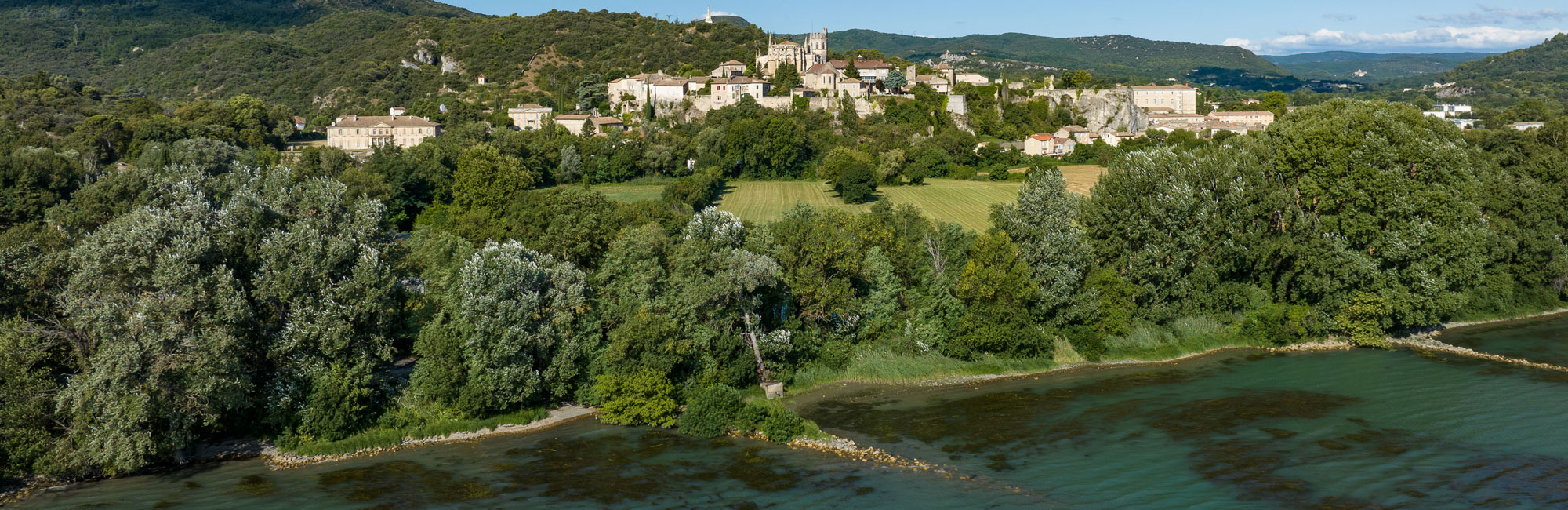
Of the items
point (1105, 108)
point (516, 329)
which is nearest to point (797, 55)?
point (1105, 108)

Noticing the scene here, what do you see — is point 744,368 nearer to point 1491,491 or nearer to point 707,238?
point 707,238

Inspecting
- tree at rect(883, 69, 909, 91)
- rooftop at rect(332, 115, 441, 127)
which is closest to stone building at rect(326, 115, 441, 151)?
rooftop at rect(332, 115, 441, 127)

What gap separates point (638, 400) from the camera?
22.5m

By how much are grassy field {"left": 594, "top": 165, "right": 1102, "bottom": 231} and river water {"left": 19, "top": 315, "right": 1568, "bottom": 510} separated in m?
29.0

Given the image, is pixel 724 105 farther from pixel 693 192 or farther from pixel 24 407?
pixel 24 407

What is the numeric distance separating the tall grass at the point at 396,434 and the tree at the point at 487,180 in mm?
25637

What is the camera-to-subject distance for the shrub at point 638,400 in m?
22.5

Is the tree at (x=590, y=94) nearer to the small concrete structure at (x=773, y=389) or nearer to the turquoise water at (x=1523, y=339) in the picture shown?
the small concrete structure at (x=773, y=389)

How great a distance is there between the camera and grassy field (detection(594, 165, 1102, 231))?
57.0 metres

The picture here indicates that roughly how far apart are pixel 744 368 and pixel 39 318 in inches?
669

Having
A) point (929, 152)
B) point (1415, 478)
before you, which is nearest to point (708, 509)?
point (1415, 478)

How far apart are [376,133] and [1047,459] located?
7671 cm

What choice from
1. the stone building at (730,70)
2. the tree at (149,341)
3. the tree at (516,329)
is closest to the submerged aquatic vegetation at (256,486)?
the tree at (149,341)

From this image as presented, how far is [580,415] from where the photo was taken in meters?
23.6
